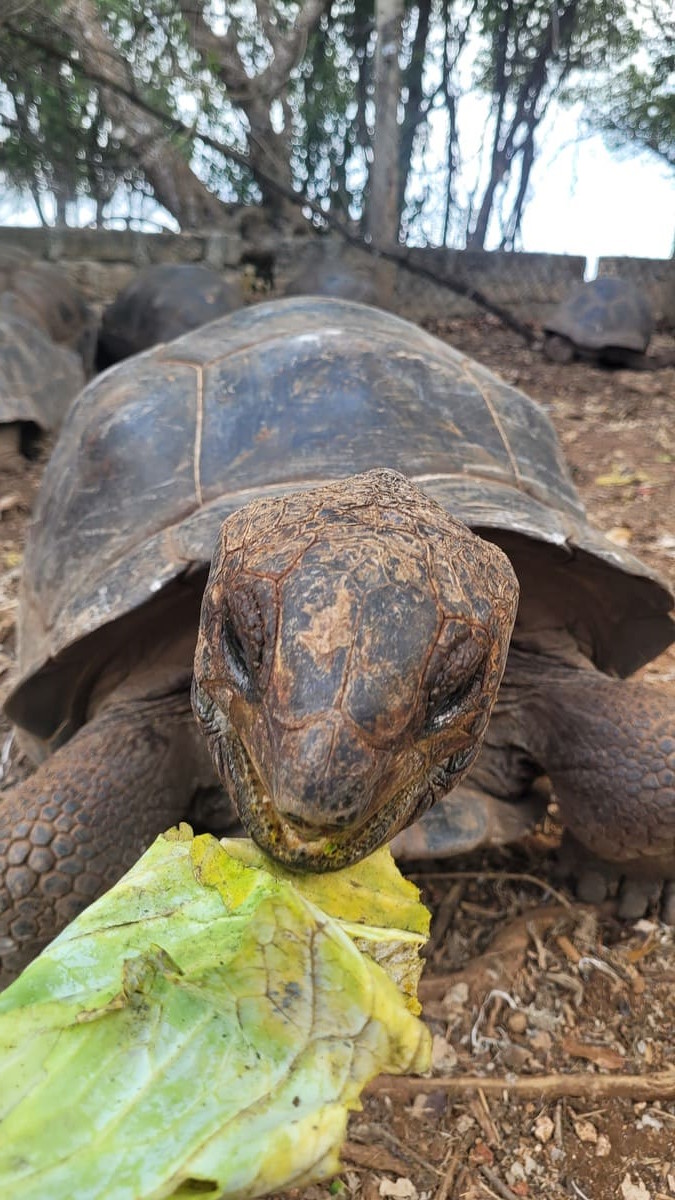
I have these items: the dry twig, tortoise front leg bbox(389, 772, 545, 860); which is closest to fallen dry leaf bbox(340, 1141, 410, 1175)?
the dry twig

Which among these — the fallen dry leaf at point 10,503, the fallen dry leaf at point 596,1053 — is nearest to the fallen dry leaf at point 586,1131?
the fallen dry leaf at point 596,1053

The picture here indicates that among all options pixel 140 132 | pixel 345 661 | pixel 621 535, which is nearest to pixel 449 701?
pixel 345 661

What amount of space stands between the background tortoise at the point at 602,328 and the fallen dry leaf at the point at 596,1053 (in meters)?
7.96

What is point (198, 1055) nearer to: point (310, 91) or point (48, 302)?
point (48, 302)

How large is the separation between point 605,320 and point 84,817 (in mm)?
8299

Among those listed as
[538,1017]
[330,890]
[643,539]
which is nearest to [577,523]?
[538,1017]

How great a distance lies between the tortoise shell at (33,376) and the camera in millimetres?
6023

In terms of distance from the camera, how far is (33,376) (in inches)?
248

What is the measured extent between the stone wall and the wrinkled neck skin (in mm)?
8965

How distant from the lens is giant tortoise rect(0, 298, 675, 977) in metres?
1.19

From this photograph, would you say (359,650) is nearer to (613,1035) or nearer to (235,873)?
→ (235,873)

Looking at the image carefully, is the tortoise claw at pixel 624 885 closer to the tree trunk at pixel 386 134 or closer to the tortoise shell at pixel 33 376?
the tortoise shell at pixel 33 376

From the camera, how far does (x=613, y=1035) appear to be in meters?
1.95

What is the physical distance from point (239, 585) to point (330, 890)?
1.41ft
